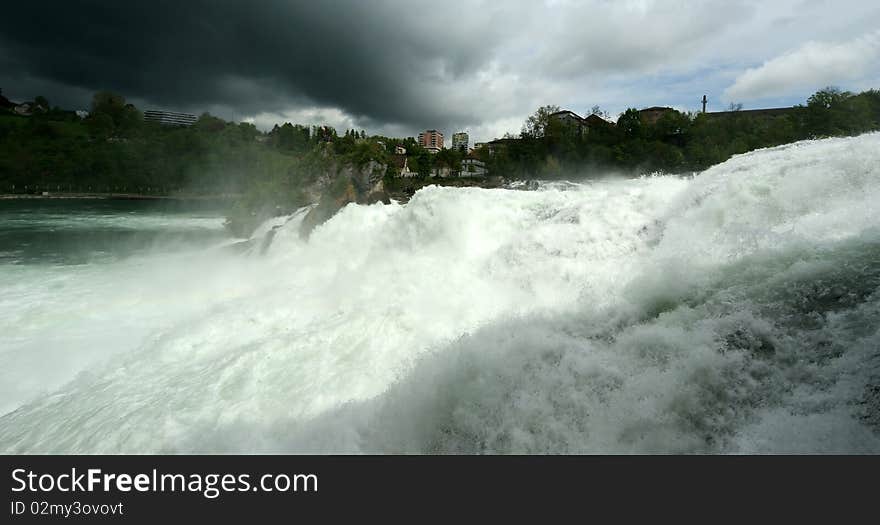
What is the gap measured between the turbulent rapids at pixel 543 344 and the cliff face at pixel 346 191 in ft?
21.8

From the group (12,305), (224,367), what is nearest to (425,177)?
(12,305)

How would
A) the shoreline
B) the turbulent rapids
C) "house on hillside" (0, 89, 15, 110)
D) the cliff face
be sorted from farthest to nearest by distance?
"house on hillside" (0, 89, 15, 110), the shoreline, the cliff face, the turbulent rapids

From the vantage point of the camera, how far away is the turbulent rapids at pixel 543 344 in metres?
2.99

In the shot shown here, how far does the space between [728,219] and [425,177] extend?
5178cm

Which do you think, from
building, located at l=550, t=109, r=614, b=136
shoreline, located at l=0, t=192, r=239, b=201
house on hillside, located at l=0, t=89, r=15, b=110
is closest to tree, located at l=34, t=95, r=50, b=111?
house on hillside, located at l=0, t=89, r=15, b=110

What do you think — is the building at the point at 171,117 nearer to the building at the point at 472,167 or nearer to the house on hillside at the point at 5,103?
the house on hillside at the point at 5,103

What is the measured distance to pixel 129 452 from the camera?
4.24 m

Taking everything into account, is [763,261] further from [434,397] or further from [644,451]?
[434,397]

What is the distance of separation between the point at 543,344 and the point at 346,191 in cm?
1602

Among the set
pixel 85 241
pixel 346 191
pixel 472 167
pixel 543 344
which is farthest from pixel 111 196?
pixel 543 344

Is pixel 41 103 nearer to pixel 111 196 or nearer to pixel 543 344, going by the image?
pixel 111 196

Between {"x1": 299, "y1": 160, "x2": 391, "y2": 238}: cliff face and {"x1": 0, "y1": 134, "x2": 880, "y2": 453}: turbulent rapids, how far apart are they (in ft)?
21.8

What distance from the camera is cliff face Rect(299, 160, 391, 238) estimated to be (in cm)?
1608

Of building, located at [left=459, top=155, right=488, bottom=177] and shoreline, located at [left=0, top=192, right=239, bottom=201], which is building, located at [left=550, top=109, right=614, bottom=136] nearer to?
building, located at [left=459, top=155, right=488, bottom=177]
